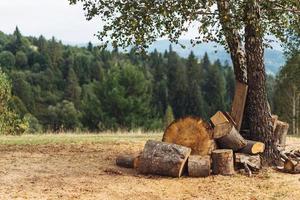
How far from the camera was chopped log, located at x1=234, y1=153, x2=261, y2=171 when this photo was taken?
44.0ft

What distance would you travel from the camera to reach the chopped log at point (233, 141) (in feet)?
44.7

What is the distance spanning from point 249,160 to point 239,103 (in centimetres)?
179

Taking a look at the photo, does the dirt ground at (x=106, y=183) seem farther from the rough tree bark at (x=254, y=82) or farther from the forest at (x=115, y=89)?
the forest at (x=115, y=89)

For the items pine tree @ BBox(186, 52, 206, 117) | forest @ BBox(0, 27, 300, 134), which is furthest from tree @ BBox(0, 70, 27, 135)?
pine tree @ BBox(186, 52, 206, 117)

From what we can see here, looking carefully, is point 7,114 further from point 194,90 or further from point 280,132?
point 194,90

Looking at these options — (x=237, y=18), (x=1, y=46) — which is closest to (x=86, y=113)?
(x=237, y=18)

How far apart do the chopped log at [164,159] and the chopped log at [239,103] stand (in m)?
2.42

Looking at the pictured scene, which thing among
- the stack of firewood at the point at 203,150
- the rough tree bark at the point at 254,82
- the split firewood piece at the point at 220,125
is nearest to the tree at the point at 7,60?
the rough tree bark at the point at 254,82

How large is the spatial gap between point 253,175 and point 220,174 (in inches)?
36.0

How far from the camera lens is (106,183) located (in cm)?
1173

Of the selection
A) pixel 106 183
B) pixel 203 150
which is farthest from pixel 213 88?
pixel 106 183

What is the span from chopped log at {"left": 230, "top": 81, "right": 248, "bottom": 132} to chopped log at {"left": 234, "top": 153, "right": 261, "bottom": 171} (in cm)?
114

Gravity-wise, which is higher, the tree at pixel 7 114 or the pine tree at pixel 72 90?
the pine tree at pixel 72 90

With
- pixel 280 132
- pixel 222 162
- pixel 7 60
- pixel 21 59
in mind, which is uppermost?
pixel 21 59
